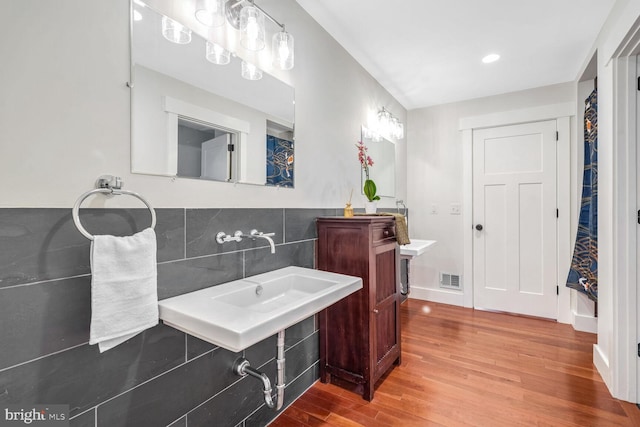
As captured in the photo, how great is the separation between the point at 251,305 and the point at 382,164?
215 centimetres

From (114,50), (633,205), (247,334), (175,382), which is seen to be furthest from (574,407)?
(114,50)

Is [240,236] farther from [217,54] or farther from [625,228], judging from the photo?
[625,228]

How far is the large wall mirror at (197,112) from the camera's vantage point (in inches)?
44.2

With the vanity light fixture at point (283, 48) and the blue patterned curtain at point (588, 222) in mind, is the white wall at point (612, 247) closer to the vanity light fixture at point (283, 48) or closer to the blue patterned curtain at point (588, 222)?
the blue patterned curtain at point (588, 222)

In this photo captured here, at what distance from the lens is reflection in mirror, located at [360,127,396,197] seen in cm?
282

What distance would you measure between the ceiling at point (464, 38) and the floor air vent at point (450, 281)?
6.90ft

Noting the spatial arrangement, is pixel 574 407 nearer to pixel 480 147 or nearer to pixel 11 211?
pixel 480 147

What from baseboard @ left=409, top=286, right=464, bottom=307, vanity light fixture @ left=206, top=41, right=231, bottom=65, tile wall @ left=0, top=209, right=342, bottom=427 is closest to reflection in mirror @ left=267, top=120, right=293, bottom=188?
tile wall @ left=0, top=209, right=342, bottom=427

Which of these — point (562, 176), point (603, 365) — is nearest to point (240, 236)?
point (603, 365)

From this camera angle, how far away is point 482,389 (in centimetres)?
188

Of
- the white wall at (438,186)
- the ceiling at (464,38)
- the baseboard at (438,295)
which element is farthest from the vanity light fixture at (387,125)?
the baseboard at (438,295)

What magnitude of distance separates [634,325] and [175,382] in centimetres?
248

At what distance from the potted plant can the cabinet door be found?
410mm

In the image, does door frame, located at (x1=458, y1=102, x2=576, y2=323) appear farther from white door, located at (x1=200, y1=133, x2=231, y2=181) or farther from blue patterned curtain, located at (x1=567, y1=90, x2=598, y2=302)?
white door, located at (x1=200, y1=133, x2=231, y2=181)
